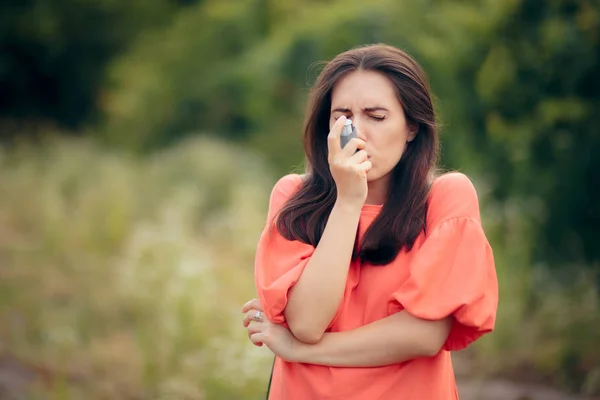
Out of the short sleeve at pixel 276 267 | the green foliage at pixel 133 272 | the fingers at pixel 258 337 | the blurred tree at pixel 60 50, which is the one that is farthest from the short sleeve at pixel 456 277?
the blurred tree at pixel 60 50

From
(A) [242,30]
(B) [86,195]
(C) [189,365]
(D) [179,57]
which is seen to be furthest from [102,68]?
(C) [189,365]

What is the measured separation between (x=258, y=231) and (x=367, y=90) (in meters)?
4.98

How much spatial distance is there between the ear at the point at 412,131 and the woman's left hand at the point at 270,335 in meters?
0.64

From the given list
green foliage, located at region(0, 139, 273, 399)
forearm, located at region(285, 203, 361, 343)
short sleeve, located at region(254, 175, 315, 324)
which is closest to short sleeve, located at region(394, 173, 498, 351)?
forearm, located at region(285, 203, 361, 343)

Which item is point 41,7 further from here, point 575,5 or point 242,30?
point 575,5

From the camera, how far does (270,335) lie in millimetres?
2043

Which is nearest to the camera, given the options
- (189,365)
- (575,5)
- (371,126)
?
(371,126)

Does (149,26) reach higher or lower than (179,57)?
higher

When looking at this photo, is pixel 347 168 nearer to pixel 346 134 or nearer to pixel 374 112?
pixel 346 134

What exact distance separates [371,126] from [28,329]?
154 inches

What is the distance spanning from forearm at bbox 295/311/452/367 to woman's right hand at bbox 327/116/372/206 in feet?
1.07

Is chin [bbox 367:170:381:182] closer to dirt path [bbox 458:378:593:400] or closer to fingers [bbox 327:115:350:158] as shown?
fingers [bbox 327:115:350:158]

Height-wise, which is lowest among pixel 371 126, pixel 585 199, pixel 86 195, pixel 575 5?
pixel 371 126

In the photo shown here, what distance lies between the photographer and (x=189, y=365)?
4344 millimetres
